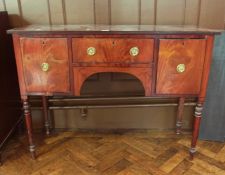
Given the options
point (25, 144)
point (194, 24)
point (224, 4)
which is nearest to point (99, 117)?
point (25, 144)

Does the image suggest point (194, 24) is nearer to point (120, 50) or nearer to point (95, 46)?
point (120, 50)

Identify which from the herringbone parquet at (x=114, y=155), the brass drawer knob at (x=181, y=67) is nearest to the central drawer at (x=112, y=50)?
the brass drawer knob at (x=181, y=67)

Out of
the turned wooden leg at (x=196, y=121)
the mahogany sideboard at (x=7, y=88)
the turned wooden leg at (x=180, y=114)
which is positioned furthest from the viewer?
the turned wooden leg at (x=180, y=114)

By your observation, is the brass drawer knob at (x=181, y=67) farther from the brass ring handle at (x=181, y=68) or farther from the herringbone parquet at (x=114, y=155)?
the herringbone parquet at (x=114, y=155)

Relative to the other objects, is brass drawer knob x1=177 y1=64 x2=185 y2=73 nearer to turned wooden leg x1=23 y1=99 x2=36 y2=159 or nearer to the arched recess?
the arched recess

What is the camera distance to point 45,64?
1309mm

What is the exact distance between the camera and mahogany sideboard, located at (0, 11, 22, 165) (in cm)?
155

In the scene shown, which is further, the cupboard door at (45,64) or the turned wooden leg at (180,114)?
the turned wooden leg at (180,114)

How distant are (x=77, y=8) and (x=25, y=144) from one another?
3.41 ft

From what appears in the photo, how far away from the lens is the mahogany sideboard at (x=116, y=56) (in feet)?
4.12

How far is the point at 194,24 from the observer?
1.65 m

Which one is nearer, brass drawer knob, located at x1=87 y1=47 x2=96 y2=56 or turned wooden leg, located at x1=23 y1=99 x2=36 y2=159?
brass drawer knob, located at x1=87 y1=47 x2=96 y2=56

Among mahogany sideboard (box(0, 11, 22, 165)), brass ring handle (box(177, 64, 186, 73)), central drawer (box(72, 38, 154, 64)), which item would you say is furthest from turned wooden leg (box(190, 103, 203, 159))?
mahogany sideboard (box(0, 11, 22, 165))

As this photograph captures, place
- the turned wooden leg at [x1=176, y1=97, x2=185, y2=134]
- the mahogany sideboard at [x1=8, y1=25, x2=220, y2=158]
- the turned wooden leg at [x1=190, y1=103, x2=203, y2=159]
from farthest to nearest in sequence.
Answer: the turned wooden leg at [x1=176, y1=97, x2=185, y2=134] < the turned wooden leg at [x1=190, y1=103, x2=203, y2=159] < the mahogany sideboard at [x1=8, y1=25, x2=220, y2=158]
